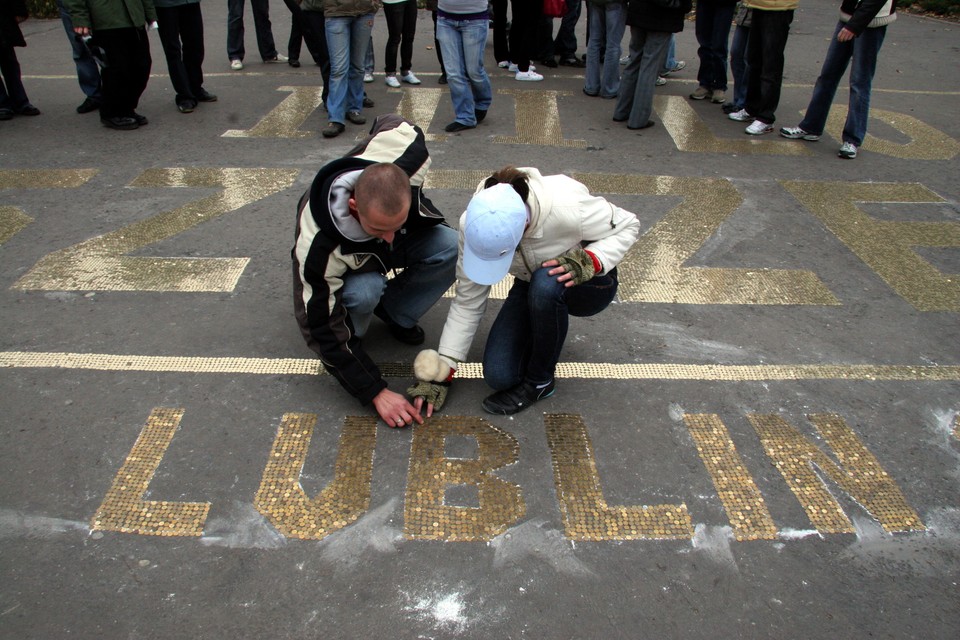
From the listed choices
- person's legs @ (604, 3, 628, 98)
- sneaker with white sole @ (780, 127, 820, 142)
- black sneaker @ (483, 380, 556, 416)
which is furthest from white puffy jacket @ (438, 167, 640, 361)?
person's legs @ (604, 3, 628, 98)

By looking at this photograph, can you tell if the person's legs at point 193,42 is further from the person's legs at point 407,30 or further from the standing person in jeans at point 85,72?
the person's legs at point 407,30

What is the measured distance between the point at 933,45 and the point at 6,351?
44.1ft

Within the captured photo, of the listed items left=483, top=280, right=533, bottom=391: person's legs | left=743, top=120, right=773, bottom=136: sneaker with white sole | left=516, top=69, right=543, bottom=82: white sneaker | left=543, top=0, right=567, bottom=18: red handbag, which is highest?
left=543, top=0, right=567, bottom=18: red handbag

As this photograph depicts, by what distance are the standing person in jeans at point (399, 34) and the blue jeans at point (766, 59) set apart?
13.1 ft

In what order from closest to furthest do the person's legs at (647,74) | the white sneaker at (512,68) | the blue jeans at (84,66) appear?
the person's legs at (647,74) < the blue jeans at (84,66) < the white sneaker at (512,68)

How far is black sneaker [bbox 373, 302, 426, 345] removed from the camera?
12.2ft

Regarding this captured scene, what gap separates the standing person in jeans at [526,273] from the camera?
2.68 metres

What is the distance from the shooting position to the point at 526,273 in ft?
10.5

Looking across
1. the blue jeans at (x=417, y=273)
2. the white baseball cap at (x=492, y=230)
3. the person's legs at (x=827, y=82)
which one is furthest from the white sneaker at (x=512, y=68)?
the white baseball cap at (x=492, y=230)

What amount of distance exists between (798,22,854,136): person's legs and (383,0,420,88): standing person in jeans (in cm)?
464

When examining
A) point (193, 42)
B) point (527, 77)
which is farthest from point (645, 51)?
point (193, 42)

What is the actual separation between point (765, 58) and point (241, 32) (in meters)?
6.60

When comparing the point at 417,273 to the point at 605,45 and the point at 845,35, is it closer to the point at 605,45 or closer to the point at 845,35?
the point at 845,35

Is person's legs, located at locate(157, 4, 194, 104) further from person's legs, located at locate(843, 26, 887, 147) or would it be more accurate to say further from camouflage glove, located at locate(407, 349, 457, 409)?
person's legs, located at locate(843, 26, 887, 147)
